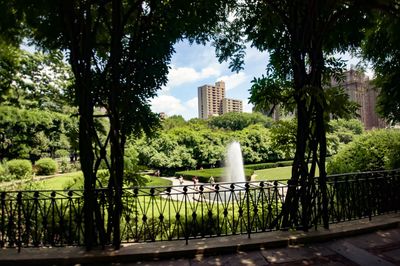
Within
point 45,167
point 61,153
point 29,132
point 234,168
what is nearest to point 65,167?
point 61,153

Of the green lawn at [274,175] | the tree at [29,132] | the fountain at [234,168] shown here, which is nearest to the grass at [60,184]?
the tree at [29,132]

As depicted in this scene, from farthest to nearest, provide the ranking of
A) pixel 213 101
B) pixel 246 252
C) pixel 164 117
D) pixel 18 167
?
pixel 213 101, pixel 18 167, pixel 164 117, pixel 246 252

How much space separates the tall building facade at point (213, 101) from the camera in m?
143

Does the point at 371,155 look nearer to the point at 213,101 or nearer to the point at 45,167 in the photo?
the point at 45,167

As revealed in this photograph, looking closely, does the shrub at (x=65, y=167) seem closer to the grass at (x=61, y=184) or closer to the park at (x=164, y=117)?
the grass at (x=61, y=184)

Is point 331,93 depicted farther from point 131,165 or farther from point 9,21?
point 9,21

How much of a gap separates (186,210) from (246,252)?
4.01 ft

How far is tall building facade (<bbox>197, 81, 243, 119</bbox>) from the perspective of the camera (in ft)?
469

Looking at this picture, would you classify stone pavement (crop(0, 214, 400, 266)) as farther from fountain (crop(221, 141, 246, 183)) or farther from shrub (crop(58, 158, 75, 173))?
shrub (crop(58, 158, 75, 173))

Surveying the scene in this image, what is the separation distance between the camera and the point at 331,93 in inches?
218

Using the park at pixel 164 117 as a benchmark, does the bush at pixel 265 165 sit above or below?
below

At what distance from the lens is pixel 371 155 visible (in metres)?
9.53

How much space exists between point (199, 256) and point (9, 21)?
563cm

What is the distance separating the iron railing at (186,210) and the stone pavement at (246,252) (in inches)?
12.9
